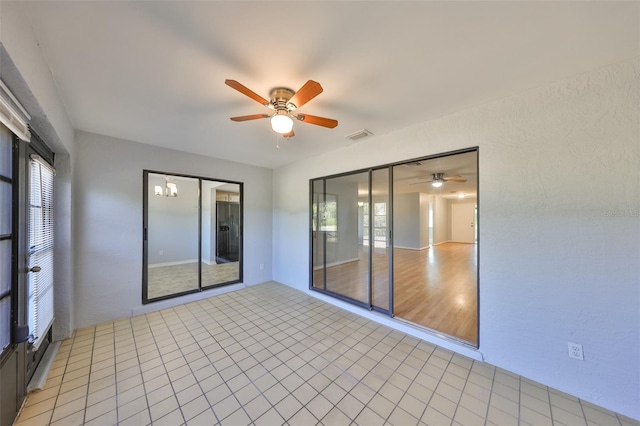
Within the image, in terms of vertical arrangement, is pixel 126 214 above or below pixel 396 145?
below

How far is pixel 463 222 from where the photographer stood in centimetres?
1154

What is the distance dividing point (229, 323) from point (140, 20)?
3109 millimetres

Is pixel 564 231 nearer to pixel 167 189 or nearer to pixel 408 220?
pixel 167 189

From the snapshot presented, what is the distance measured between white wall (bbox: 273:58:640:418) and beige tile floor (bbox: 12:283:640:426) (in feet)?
0.94

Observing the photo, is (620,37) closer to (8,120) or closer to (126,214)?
(8,120)

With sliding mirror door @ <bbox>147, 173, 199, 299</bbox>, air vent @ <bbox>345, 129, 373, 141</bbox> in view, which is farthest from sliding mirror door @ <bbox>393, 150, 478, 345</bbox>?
sliding mirror door @ <bbox>147, 173, 199, 299</bbox>

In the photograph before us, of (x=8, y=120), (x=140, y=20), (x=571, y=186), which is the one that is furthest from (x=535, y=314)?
(x=8, y=120)

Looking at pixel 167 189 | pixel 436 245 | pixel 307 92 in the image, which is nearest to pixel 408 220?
pixel 436 245

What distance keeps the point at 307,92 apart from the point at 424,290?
3974mm

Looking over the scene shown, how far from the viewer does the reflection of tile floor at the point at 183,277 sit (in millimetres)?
3770

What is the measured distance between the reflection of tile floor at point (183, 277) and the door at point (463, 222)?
449 inches

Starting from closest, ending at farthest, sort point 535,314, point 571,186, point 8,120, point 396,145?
point 8,120
point 571,186
point 535,314
point 396,145

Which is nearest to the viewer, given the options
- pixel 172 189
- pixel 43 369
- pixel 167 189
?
pixel 43 369

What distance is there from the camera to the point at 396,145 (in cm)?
289
